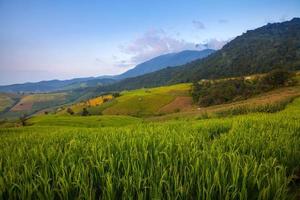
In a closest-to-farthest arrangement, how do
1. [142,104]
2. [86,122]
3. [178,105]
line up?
[86,122] < [178,105] < [142,104]

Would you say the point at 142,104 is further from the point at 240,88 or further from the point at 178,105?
the point at 240,88

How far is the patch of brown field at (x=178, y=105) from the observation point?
302 feet

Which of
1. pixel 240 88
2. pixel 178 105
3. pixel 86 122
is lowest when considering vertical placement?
pixel 178 105

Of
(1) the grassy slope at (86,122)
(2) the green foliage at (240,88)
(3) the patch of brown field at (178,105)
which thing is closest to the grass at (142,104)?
(3) the patch of brown field at (178,105)

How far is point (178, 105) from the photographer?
9731cm

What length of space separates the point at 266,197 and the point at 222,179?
1.69 feet

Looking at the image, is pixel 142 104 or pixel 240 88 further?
pixel 142 104

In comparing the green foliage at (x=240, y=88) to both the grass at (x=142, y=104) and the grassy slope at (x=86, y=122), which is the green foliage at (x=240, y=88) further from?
the grassy slope at (x=86, y=122)

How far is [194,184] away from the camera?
12.8 ft

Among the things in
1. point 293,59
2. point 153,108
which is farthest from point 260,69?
point 153,108

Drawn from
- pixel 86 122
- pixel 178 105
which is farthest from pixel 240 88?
pixel 86 122

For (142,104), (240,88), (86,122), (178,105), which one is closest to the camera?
(86,122)

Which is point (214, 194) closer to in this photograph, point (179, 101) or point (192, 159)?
point (192, 159)

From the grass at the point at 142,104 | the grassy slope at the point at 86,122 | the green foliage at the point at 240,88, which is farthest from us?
the grass at the point at 142,104
